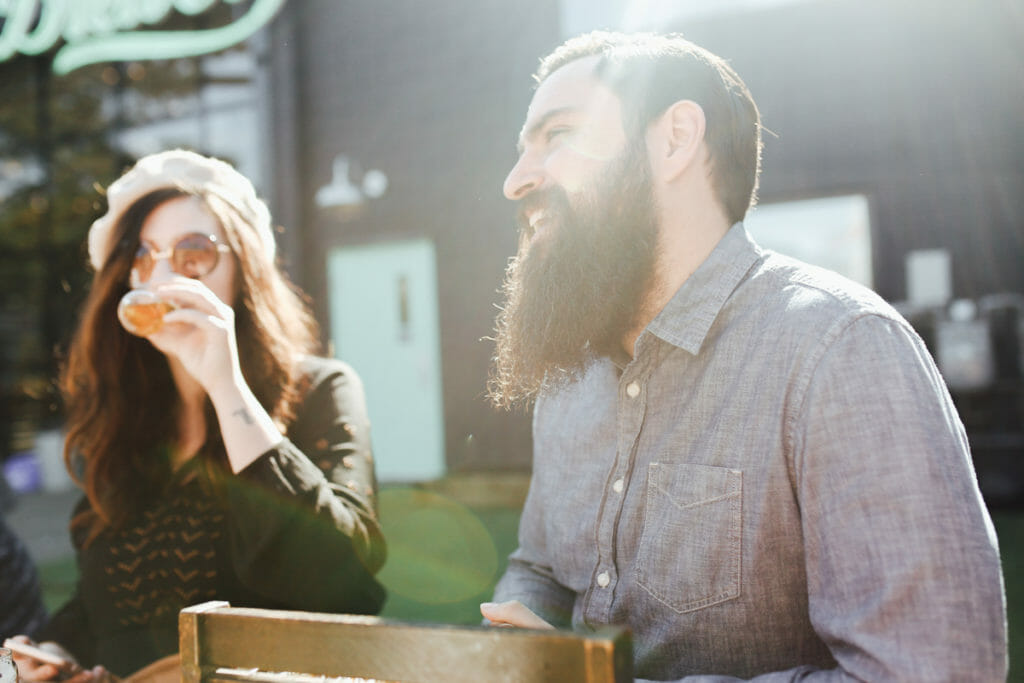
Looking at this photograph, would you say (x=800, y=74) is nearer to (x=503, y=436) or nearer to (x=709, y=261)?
(x=503, y=436)

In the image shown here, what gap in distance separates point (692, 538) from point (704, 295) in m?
0.43

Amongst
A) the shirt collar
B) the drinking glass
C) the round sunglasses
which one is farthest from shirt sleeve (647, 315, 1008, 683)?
the round sunglasses

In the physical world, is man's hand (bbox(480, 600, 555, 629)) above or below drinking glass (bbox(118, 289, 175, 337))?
below

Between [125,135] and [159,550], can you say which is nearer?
[159,550]

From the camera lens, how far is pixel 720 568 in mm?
1153

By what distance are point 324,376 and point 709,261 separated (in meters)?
1.01

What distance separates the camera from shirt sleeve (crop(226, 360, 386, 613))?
1400 mm

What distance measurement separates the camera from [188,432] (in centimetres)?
192

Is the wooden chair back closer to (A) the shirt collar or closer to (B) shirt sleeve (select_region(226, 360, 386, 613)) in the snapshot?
(B) shirt sleeve (select_region(226, 360, 386, 613))

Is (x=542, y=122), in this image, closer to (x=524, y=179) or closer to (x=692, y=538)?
(x=524, y=179)

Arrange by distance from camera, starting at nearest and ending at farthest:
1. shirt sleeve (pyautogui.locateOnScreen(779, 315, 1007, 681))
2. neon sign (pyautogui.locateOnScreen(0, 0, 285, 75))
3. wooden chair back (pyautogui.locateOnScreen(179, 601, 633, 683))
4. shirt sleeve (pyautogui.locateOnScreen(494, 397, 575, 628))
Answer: wooden chair back (pyautogui.locateOnScreen(179, 601, 633, 683)) → shirt sleeve (pyautogui.locateOnScreen(779, 315, 1007, 681)) → shirt sleeve (pyautogui.locateOnScreen(494, 397, 575, 628)) → neon sign (pyautogui.locateOnScreen(0, 0, 285, 75))

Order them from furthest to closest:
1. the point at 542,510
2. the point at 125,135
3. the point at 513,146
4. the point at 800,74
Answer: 1. the point at 125,135
2. the point at 800,74
3. the point at 513,146
4. the point at 542,510

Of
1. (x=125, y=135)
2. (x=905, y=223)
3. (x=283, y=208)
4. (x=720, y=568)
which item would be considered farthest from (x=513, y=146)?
(x=720, y=568)

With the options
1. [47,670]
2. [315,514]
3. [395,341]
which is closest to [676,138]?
[315,514]
